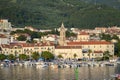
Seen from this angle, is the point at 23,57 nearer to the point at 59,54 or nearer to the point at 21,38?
the point at 59,54

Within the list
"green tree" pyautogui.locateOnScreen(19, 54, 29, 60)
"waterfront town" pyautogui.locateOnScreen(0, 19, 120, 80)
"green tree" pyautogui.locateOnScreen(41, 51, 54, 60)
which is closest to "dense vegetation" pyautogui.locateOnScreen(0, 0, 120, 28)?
"waterfront town" pyautogui.locateOnScreen(0, 19, 120, 80)

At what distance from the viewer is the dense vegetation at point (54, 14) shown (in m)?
124

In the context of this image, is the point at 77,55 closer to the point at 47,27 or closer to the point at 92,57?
the point at 92,57

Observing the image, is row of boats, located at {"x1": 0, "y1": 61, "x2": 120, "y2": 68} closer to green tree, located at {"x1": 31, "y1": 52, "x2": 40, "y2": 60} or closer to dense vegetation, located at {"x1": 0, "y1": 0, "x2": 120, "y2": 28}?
green tree, located at {"x1": 31, "y1": 52, "x2": 40, "y2": 60}

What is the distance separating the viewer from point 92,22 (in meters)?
130

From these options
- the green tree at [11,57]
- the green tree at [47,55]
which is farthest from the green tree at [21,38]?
the green tree at [11,57]

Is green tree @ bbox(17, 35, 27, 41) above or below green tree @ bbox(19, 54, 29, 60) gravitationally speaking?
below

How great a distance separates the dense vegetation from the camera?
123562mm

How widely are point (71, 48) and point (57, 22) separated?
175ft

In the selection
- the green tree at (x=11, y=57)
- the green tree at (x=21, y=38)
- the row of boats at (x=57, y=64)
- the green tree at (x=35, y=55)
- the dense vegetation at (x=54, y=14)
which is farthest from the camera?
the dense vegetation at (x=54, y=14)

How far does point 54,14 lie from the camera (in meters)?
138

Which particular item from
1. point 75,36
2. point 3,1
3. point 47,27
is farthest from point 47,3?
point 75,36

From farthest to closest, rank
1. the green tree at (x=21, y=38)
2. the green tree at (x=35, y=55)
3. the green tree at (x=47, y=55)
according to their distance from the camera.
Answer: the green tree at (x=21, y=38), the green tree at (x=35, y=55), the green tree at (x=47, y=55)

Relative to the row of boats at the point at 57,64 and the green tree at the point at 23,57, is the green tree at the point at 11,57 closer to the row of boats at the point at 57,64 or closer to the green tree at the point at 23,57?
the green tree at the point at 23,57
